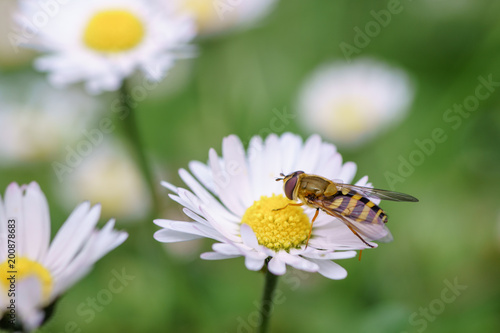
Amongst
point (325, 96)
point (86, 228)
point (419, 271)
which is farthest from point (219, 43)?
point (86, 228)

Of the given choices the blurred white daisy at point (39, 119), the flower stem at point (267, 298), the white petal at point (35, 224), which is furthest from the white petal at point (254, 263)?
the blurred white daisy at point (39, 119)

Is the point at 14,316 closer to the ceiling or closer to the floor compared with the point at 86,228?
closer to the floor

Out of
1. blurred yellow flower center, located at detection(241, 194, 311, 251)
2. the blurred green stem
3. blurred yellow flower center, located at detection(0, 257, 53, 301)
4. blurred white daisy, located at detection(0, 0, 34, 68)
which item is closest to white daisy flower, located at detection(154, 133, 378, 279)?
blurred yellow flower center, located at detection(241, 194, 311, 251)

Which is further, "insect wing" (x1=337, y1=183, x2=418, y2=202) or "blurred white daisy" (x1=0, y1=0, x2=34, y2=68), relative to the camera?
"blurred white daisy" (x1=0, y1=0, x2=34, y2=68)

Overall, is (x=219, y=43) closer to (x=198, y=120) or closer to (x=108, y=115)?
(x=198, y=120)

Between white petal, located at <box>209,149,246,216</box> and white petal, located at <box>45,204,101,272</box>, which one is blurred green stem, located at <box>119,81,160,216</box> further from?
white petal, located at <box>45,204,101,272</box>

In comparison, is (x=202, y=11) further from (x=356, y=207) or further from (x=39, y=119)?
(x=356, y=207)

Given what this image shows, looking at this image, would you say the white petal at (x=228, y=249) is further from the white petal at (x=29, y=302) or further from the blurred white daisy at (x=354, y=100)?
the blurred white daisy at (x=354, y=100)
